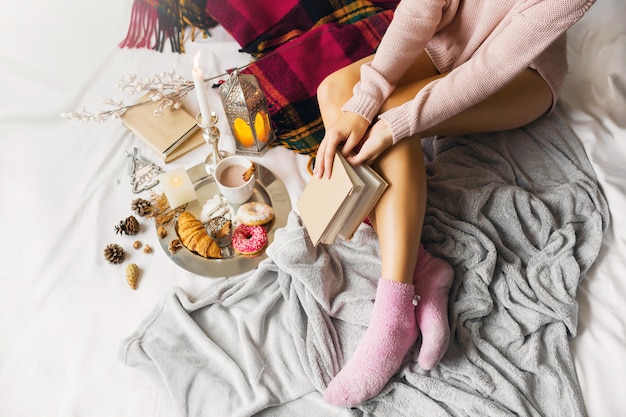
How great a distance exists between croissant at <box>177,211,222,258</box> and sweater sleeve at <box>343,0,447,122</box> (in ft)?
1.28

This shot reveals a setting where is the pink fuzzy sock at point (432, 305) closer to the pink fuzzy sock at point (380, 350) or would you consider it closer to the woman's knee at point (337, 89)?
the pink fuzzy sock at point (380, 350)

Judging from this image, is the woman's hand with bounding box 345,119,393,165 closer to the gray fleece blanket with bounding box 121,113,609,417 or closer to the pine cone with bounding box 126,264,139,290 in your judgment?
the gray fleece blanket with bounding box 121,113,609,417

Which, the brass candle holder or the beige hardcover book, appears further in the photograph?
the beige hardcover book

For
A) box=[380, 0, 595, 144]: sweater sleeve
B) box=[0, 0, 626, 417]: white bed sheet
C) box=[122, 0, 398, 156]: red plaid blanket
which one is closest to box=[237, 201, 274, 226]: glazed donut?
box=[0, 0, 626, 417]: white bed sheet

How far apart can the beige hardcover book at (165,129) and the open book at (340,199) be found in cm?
44

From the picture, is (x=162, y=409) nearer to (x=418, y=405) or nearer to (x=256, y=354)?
(x=256, y=354)

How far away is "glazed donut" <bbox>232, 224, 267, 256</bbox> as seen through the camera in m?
0.94

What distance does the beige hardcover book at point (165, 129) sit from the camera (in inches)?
44.4

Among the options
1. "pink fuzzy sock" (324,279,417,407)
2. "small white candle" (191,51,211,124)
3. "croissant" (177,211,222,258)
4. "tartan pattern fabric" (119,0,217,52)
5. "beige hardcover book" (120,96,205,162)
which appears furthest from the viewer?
"tartan pattern fabric" (119,0,217,52)

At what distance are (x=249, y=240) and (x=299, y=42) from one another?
1.84 feet

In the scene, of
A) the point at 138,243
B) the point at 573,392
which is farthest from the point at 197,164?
the point at 573,392

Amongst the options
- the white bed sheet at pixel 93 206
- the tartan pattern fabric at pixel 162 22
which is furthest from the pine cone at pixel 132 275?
the tartan pattern fabric at pixel 162 22

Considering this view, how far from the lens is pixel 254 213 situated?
0.97m

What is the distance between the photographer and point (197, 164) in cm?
111
